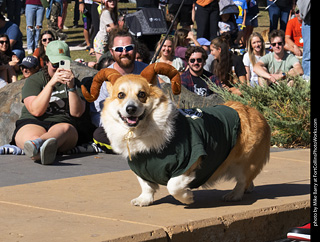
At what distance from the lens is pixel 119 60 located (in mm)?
7559

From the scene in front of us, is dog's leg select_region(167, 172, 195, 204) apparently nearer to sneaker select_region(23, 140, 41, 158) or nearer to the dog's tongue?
the dog's tongue

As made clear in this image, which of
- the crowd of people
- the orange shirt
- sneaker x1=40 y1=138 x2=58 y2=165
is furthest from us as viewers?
the orange shirt

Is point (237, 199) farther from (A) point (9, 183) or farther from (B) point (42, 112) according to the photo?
(B) point (42, 112)

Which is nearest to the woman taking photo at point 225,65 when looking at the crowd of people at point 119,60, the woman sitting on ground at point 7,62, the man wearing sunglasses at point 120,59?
the crowd of people at point 119,60

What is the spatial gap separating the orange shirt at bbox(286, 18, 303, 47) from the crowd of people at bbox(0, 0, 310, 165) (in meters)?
0.02

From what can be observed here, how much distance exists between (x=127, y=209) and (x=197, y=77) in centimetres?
482

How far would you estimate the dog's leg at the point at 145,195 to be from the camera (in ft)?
15.5

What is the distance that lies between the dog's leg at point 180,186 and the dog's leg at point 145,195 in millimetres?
335

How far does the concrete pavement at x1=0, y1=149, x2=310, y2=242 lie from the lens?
4010 mm

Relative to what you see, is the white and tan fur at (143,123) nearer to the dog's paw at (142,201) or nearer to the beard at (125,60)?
the dog's paw at (142,201)

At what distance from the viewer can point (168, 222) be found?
13.8ft

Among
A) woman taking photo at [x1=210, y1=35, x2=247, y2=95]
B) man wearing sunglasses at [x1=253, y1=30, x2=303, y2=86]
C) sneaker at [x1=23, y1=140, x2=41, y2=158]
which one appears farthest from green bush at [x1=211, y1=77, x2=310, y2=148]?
sneaker at [x1=23, y1=140, x2=41, y2=158]

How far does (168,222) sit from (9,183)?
215 centimetres
